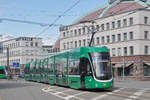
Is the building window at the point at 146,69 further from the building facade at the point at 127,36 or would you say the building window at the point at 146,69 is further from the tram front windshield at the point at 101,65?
the tram front windshield at the point at 101,65

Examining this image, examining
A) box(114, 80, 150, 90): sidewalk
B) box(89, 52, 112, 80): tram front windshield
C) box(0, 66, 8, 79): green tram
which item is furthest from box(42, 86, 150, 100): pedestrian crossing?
box(0, 66, 8, 79): green tram

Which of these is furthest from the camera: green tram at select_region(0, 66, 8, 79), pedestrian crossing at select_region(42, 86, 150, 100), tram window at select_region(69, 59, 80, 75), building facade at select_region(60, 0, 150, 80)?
green tram at select_region(0, 66, 8, 79)

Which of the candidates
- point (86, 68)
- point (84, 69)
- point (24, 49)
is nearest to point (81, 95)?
point (86, 68)

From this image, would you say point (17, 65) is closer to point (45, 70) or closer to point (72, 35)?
point (72, 35)

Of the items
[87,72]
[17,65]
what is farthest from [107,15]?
[87,72]

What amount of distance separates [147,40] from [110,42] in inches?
344

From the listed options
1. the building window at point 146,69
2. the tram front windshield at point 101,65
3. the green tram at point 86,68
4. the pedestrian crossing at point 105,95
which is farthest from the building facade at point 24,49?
the pedestrian crossing at point 105,95

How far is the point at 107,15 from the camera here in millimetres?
62594

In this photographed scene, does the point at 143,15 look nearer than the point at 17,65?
Yes

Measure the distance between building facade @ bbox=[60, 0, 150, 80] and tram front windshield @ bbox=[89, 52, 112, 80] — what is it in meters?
28.7

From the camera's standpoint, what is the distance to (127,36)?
188ft

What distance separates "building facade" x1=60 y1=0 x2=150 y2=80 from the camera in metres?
54.5

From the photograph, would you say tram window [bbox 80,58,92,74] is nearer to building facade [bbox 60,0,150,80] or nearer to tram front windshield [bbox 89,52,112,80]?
tram front windshield [bbox 89,52,112,80]

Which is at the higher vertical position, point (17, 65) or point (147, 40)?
point (147, 40)
